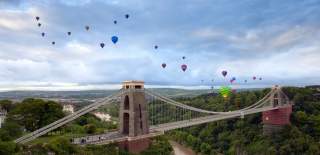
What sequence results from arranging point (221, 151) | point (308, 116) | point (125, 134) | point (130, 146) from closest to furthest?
1. point (130, 146)
2. point (125, 134)
3. point (221, 151)
4. point (308, 116)

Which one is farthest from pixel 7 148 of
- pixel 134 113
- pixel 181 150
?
pixel 181 150

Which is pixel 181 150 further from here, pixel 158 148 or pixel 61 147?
pixel 61 147

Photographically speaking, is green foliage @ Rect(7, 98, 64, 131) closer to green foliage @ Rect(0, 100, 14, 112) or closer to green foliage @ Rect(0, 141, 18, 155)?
green foliage @ Rect(0, 100, 14, 112)

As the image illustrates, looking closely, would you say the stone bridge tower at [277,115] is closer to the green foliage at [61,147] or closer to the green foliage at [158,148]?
the green foliage at [158,148]

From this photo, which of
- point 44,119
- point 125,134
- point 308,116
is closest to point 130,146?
point 125,134

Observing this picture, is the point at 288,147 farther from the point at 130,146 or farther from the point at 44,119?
the point at 44,119

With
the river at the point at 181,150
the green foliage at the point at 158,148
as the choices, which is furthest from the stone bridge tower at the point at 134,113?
the river at the point at 181,150
